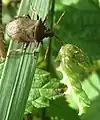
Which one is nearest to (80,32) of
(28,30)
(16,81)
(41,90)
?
(28,30)

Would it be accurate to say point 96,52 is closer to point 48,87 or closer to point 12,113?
point 48,87

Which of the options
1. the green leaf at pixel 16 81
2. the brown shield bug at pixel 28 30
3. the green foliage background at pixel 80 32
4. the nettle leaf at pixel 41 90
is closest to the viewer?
the green leaf at pixel 16 81

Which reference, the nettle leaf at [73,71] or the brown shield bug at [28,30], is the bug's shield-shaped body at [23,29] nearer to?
the brown shield bug at [28,30]

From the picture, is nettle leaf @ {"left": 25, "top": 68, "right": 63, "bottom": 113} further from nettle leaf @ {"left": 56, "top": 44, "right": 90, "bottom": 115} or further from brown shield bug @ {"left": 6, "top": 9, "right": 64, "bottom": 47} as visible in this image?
brown shield bug @ {"left": 6, "top": 9, "right": 64, "bottom": 47}

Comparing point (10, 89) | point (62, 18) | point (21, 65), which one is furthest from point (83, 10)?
point (10, 89)

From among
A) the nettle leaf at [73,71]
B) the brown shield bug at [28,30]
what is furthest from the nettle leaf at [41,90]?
the brown shield bug at [28,30]

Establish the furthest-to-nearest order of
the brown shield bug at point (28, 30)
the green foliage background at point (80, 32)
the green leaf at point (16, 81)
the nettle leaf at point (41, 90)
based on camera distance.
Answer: the green foliage background at point (80, 32) → the brown shield bug at point (28, 30) → the nettle leaf at point (41, 90) → the green leaf at point (16, 81)
